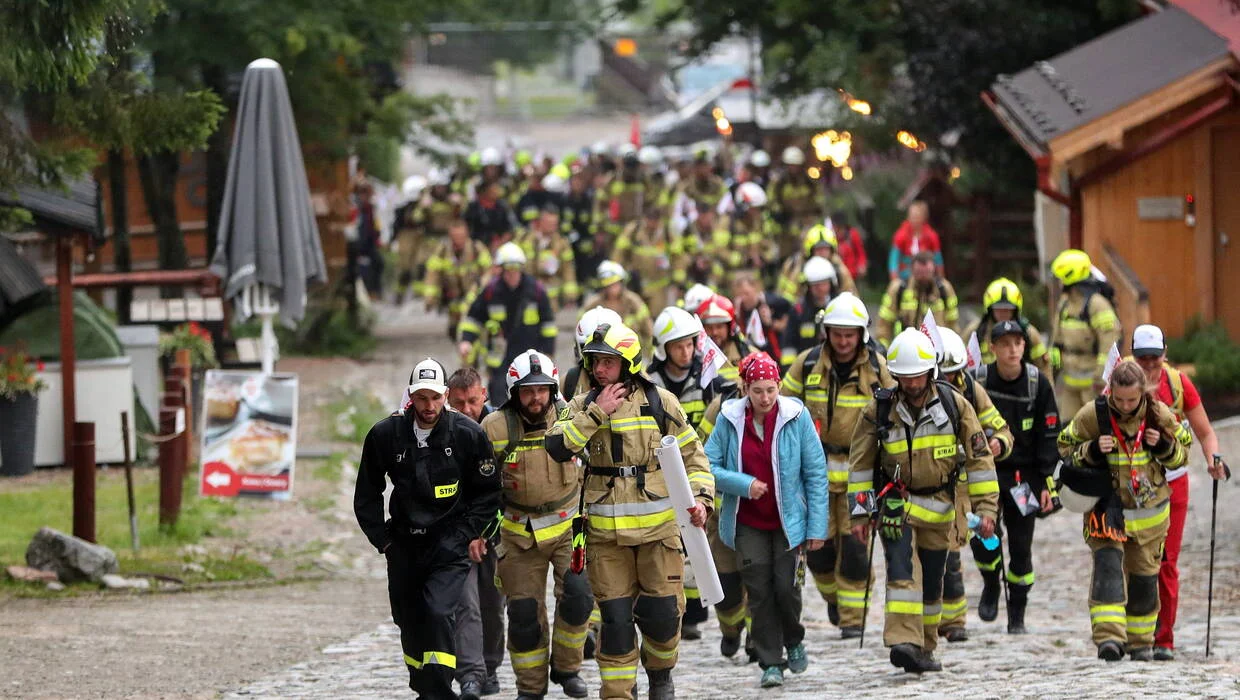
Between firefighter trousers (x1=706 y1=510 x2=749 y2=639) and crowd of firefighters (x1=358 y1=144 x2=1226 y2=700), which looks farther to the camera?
firefighter trousers (x1=706 y1=510 x2=749 y2=639)

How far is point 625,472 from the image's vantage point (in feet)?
30.5

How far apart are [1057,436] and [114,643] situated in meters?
5.53

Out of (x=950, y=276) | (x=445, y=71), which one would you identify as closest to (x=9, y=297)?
(x=950, y=276)

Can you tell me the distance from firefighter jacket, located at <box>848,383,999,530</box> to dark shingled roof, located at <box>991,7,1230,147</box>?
9.14 metres

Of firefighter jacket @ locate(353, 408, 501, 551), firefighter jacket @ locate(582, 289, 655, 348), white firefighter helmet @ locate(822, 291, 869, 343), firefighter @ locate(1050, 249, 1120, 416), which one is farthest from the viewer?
firefighter jacket @ locate(582, 289, 655, 348)

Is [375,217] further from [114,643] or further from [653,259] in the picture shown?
[114,643]

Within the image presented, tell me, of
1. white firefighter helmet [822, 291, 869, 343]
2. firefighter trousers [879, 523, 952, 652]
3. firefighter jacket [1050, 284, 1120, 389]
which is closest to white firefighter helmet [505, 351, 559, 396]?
firefighter trousers [879, 523, 952, 652]

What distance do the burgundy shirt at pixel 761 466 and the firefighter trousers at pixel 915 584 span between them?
0.62 metres

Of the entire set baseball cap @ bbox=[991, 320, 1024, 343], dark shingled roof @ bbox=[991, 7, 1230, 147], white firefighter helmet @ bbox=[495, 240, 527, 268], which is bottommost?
baseball cap @ bbox=[991, 320, 1024, 343]

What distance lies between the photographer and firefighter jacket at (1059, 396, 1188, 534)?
10.3 m

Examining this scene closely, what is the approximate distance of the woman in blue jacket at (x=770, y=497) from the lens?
396 inches

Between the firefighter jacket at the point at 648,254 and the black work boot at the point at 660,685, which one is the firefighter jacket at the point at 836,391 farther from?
the firefighter jacket at the point at 648,254

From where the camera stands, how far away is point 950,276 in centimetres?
2636

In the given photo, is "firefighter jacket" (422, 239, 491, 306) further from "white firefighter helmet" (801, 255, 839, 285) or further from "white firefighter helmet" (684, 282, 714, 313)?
"white firefighter helmet" (684, 282, 714, 313)
